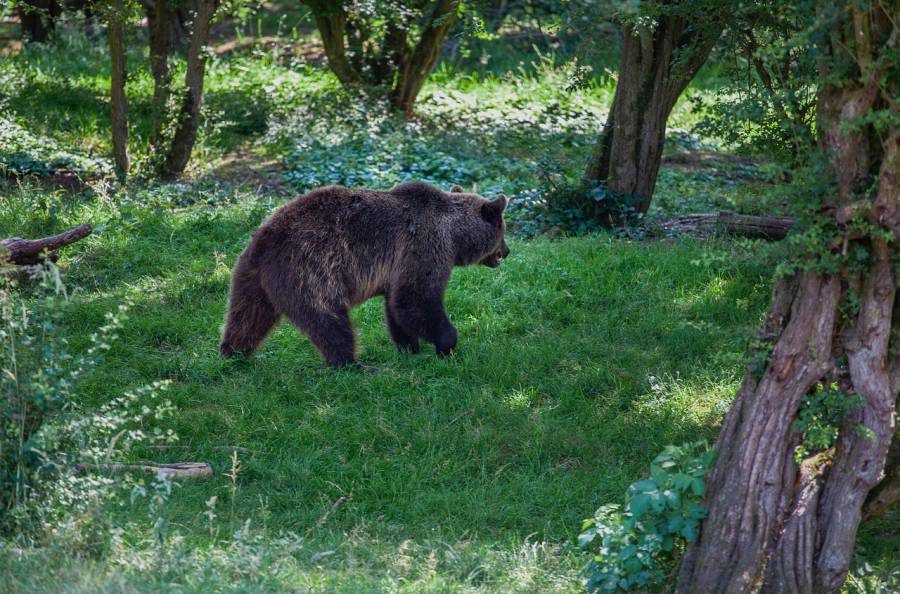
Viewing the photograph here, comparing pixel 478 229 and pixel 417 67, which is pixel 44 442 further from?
pixel 417 67

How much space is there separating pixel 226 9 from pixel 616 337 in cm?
712

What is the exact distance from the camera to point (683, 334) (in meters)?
8.45

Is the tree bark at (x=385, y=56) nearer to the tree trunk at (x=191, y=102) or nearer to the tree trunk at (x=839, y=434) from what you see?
the tree trunk at (x=191, y=102)

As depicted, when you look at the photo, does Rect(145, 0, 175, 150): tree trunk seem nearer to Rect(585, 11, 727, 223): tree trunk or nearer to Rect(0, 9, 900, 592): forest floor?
Rect(0, 9, 900, 592): forest floor

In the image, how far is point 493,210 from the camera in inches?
357

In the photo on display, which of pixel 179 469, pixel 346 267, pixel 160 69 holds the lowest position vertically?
pixel 179 469

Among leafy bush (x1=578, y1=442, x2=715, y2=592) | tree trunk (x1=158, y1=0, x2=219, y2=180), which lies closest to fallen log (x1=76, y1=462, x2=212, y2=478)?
leafy bush (x1=578, y1=442, x2=715, y2=592)

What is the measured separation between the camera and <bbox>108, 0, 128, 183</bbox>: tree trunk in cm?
1188

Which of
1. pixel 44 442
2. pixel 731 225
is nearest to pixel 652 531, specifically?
pixel 44 442

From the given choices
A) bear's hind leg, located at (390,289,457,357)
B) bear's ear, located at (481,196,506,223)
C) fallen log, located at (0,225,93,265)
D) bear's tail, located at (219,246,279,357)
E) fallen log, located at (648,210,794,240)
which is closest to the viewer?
fallen log, located at (0,225,93,265)

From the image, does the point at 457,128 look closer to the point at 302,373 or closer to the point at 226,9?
the point at 226,9

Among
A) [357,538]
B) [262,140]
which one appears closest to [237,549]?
[357,538]

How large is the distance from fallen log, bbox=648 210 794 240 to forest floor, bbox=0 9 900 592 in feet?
0.81

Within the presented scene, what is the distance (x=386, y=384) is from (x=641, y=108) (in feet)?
16.4
